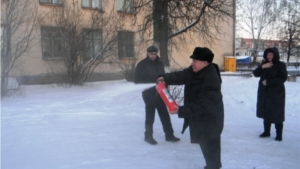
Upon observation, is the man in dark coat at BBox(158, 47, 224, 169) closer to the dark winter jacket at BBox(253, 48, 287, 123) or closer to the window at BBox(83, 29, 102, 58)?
the dark winter jacket at BBox(253, 48, 287, 123)

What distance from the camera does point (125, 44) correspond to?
50.4 ft

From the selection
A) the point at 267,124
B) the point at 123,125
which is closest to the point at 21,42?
the point at 123,125

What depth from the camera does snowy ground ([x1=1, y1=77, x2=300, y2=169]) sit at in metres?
3.91

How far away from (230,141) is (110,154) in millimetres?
2082

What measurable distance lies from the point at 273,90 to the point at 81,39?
387 inches

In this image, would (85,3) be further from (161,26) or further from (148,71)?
(148,71)

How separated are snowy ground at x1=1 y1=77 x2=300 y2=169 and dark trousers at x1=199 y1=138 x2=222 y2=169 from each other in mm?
465

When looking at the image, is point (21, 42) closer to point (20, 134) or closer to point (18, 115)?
point (18, 115)

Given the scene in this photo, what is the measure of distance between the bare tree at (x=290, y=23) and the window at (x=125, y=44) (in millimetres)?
15457

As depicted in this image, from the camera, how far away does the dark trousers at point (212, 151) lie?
11.0 feet

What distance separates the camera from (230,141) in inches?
196

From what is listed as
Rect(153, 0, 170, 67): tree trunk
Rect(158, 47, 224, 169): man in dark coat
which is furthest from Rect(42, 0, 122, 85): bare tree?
Rect(158, 47, 224, 169): man in dark coat

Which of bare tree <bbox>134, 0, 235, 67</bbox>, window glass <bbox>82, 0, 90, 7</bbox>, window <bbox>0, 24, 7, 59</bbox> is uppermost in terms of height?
window glass <bbox>82, 0, 90, 7</bbox>

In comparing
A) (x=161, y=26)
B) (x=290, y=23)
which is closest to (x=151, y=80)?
(x=161, y=26)
